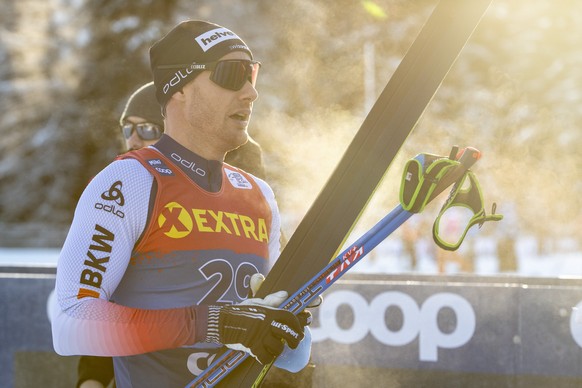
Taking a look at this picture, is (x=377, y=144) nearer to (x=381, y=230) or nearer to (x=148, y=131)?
(x=381, y=230)

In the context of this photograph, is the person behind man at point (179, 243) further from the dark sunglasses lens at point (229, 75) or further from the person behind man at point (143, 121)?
the person behind man at point (143, 121)

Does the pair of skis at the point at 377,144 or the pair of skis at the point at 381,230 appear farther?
the pair of skis at the point at 377,144

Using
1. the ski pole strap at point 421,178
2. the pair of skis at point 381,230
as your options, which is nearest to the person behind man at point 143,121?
the pair of skis at point 381,230

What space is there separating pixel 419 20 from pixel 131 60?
8.45 meters

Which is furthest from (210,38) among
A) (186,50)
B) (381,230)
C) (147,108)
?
(147,108)

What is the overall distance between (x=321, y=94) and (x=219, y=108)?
73.2 ft

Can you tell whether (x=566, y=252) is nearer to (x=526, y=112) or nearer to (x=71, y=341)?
(x=526, y=112)

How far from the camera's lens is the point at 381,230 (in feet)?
8.00

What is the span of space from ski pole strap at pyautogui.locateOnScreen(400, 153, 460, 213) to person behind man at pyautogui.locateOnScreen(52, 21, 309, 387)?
1.49ft

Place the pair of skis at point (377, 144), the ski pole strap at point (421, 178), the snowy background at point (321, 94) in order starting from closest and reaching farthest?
the ski pole strap at point (421, 178), the pair of skis at point (377, 144), the snowy background at point (321, 94)

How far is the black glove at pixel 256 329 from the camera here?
2330 mm

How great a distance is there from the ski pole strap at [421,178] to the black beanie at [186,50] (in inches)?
28.3

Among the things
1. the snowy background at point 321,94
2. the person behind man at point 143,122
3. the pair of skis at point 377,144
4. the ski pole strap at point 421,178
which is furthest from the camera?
the snowy background at point 321,94

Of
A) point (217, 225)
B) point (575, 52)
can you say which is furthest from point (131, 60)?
point (217, 225)
